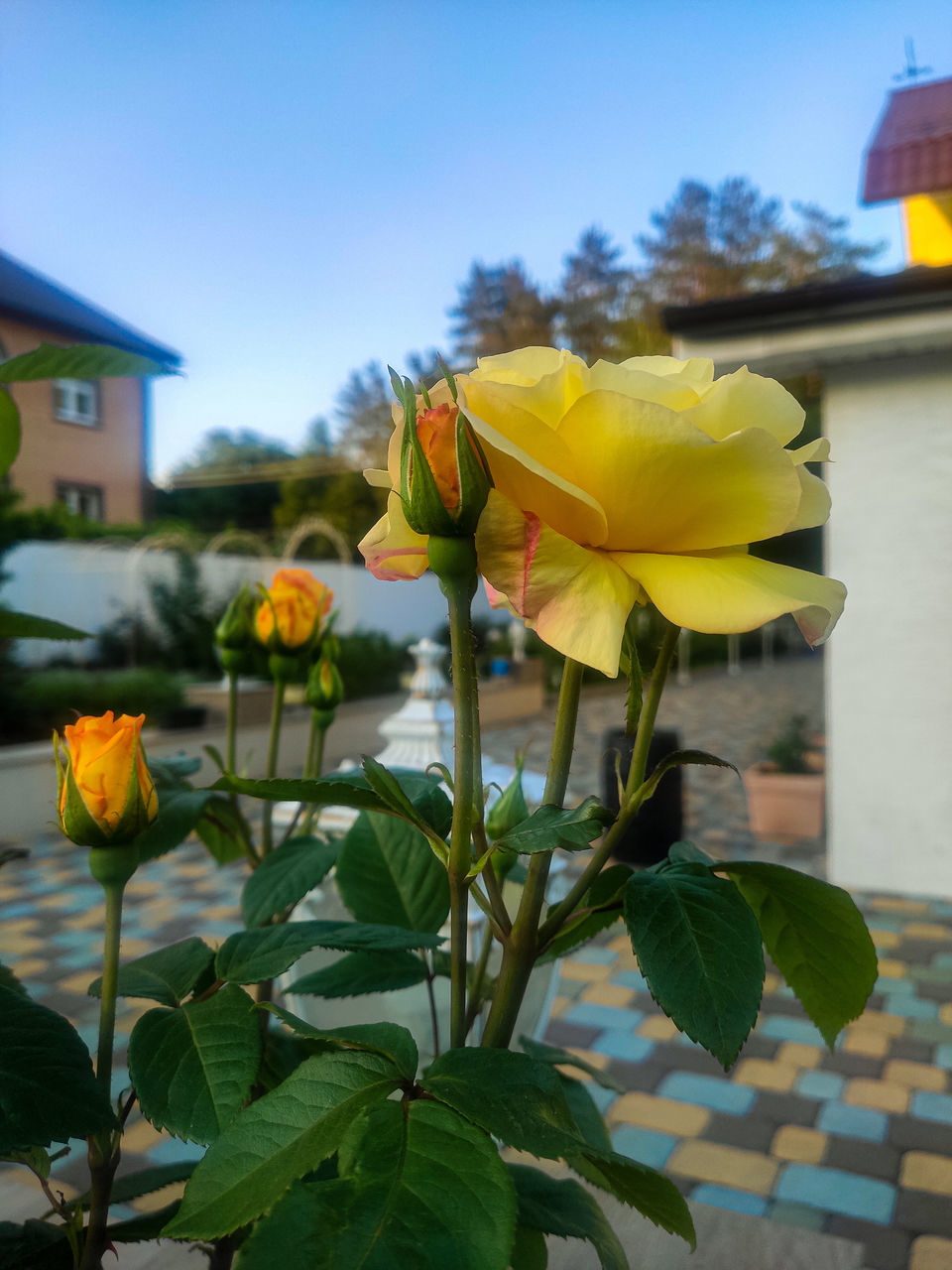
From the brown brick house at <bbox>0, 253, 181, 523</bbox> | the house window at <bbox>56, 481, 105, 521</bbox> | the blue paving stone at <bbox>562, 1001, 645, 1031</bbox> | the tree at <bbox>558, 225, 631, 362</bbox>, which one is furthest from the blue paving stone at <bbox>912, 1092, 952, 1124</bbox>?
the tree at <bbox>558, 225, 631, 362</bbox>

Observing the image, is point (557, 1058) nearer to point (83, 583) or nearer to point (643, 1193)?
point (643, 1193)

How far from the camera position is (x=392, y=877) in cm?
61

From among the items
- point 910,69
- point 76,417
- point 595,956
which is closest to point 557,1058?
point 595,956

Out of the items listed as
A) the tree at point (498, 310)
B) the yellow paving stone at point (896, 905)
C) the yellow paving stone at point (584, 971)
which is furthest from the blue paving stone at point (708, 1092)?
the tree at point (498, 310)

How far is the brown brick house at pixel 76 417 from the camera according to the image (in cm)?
1373

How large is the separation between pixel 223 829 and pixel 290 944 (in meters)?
0.33

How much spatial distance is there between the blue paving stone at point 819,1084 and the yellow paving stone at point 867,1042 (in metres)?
0.18

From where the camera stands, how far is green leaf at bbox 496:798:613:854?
1.13 feet

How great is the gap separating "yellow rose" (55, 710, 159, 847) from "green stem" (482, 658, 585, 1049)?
0.64 feet

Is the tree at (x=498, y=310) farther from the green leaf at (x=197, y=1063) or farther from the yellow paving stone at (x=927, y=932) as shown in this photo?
the green leaf at (x=197, y=1063)

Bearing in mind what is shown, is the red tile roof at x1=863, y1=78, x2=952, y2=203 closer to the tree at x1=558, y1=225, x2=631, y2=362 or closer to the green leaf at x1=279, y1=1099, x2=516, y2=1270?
the green leaf at x1=279, y1=1099, x2=516, y2=1270

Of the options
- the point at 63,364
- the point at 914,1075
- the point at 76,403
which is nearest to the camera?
the point at 63,364

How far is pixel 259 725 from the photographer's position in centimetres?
822

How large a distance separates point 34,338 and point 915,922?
557 inches
